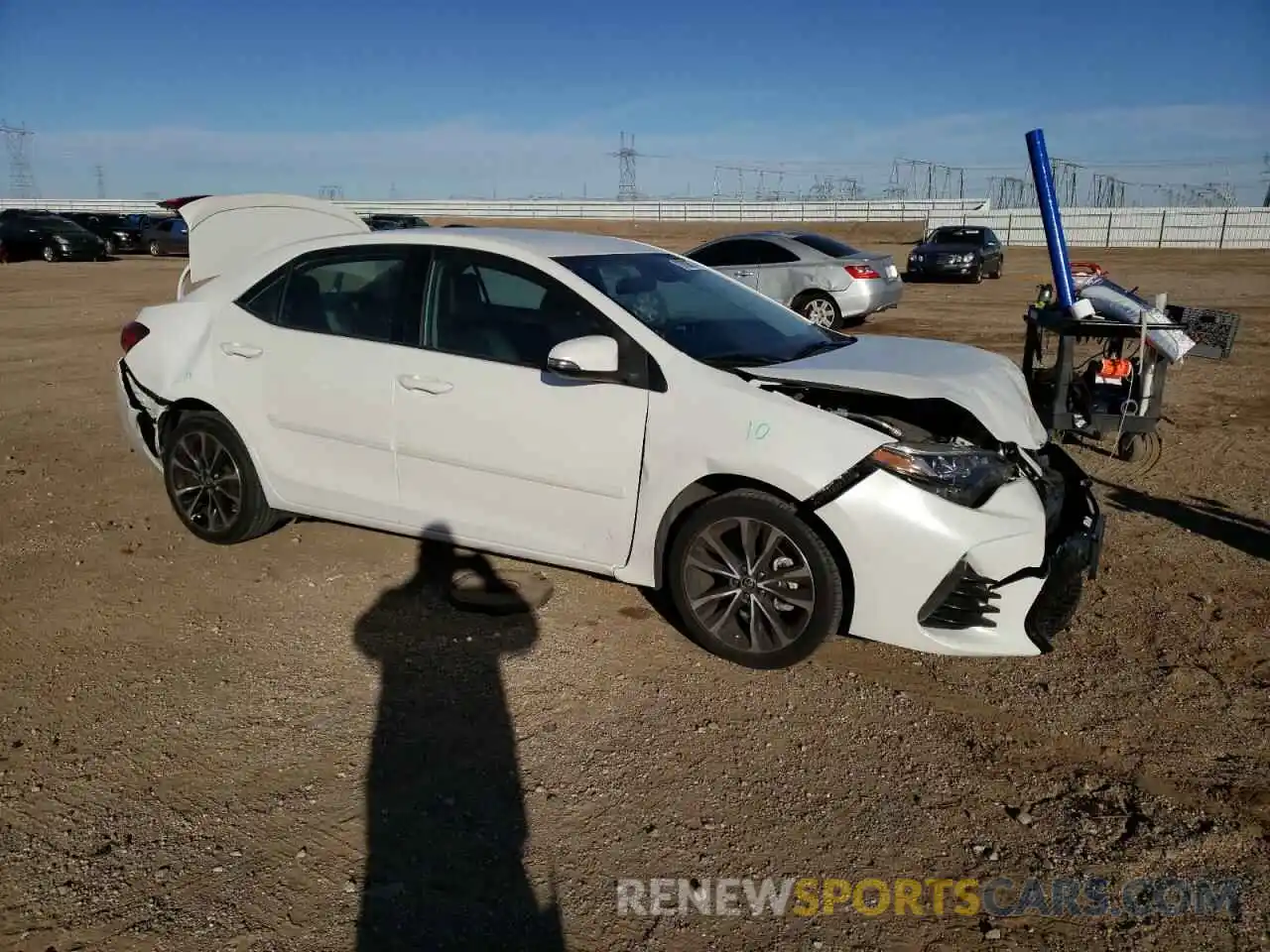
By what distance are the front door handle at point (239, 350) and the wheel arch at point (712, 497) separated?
2.33m

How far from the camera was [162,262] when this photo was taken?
33781 mm

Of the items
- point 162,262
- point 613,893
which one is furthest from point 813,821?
point 162,262

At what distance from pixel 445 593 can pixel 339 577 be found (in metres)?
0.64

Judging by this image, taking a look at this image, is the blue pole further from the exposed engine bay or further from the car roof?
the car roof

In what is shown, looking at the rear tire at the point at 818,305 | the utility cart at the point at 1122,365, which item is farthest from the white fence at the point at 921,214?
the utility cart at the point at 1122,365

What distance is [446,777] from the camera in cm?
317

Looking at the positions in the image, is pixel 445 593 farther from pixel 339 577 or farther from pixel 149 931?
pixel 149 931

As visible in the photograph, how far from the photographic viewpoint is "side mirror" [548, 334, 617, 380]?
376 cm

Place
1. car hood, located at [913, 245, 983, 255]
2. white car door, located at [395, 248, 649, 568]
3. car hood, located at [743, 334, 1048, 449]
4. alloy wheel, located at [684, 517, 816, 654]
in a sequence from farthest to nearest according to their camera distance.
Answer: car hood, located at [913, 245, 983, 255]
white car door, located at [395, 248, 649, 568]
car hood, located at [743, 334, 1048, 449]
alloy wheel, located at [684, 517, 816, 654]

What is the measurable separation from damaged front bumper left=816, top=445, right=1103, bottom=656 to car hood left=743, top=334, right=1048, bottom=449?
1.26ft

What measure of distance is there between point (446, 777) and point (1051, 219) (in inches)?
230

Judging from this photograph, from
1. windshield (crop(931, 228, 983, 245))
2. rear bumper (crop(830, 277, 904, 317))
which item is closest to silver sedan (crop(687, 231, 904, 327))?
rear bumper (crop(830, 277, 904, 317))

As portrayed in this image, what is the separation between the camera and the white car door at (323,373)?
14.7 feet

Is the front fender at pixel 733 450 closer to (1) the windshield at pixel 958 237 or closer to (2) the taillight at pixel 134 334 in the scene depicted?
(2) the taillight at pixel 134 334
